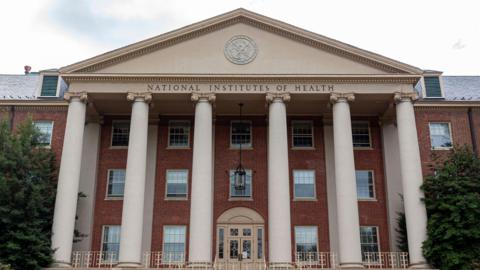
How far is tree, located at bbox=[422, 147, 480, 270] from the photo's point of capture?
30594mm

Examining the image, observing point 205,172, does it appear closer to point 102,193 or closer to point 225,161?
point 225,161

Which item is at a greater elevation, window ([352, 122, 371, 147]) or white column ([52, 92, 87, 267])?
window ([352, 122, 371, 147])

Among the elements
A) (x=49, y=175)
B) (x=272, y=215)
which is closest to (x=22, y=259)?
(x=49, y=175)

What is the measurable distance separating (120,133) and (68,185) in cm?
788

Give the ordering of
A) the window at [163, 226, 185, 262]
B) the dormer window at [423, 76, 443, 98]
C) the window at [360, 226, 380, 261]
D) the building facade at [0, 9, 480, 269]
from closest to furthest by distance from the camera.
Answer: the building facade at [0, 9, 480, 269]
the window at [163, 226, 185, 262]
the window at [360, 226, 380, 261]
the dormer window at [423, 76, 443, 98]

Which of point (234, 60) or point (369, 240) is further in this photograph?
point (369, 240)

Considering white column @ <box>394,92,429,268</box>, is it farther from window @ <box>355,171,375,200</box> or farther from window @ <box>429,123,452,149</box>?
window @ <box>429,123,452,149</box>

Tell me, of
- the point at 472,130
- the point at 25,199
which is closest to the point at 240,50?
the point at 25,199

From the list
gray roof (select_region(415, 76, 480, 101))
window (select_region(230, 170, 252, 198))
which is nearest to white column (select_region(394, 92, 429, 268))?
gray roof (select_region(415, 76, 480, 101))

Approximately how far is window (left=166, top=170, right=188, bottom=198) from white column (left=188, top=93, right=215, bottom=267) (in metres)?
5.50

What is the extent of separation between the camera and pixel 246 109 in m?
39.8

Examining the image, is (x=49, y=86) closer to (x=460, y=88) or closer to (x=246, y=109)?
(x=246, y=109)

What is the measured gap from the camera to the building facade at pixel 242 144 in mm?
33469

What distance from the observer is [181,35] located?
3631 centimetres
